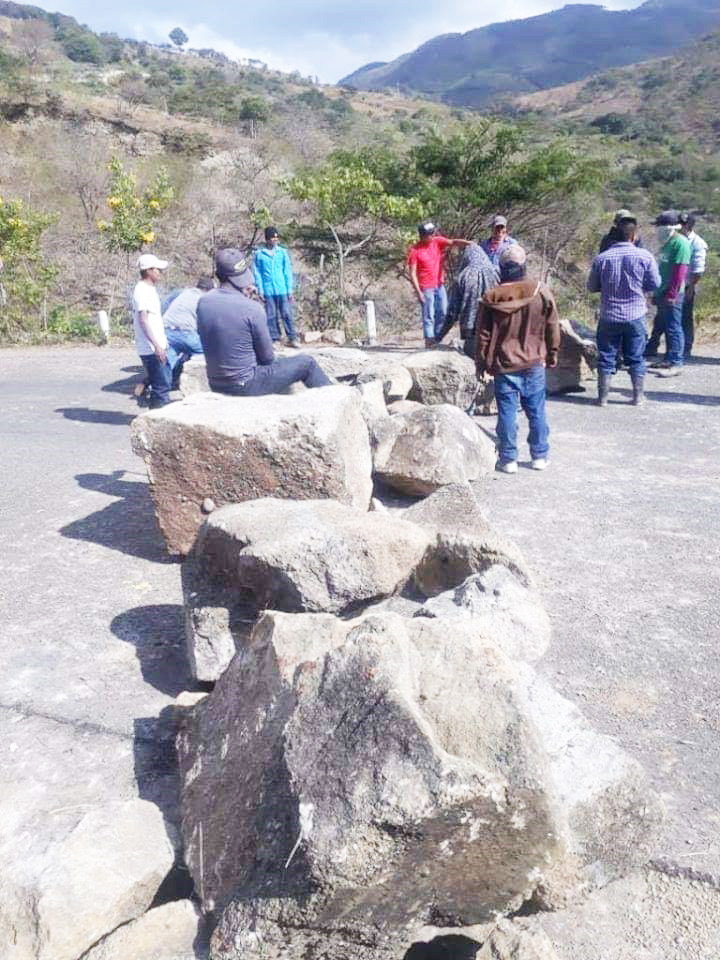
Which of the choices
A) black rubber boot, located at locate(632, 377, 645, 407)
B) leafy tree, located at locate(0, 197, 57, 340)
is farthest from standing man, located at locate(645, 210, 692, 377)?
leafy tree, located at locate(0, 197, 57, 340)

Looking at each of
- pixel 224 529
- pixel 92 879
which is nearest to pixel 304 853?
pixel 92 879

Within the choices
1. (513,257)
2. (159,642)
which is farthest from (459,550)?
(513,257)

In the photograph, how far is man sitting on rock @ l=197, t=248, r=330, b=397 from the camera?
230 inches

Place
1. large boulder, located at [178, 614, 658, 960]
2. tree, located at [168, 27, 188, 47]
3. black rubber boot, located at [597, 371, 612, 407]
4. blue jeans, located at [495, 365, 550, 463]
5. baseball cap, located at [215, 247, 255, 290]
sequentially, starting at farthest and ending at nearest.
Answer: tree, located at [168, 27, 188, 47] < black rubber boot, located at [597, 371, 612, 407] < blue jeans, located at [495, 365, 550, 463] < baseball cap, located at [215, 247, 255, 290] < large boulder, located at [178, 614, 658, 960]

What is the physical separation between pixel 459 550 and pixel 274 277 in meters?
8.28

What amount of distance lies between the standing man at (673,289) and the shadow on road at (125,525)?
259 inches

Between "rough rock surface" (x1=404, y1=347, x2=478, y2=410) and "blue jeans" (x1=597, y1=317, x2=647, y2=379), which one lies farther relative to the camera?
"blue jeans" (x1=597, y1=317, x2=647, y2=379)

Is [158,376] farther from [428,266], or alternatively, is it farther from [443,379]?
[428,266]

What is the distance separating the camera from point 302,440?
475cm

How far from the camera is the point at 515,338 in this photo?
650 cm

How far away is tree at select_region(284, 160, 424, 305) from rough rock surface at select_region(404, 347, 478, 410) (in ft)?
28.5

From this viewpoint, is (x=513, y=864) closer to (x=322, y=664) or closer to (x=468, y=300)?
(x=322, y=664)

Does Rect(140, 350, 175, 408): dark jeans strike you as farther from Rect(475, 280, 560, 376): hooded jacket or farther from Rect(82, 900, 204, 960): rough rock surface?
Rect(82, 900, 204, 960): rough rock surface

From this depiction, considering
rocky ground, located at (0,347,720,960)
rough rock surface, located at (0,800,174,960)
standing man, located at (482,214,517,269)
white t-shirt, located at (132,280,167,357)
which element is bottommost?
rocky ground, located at (0,347,720,960)
